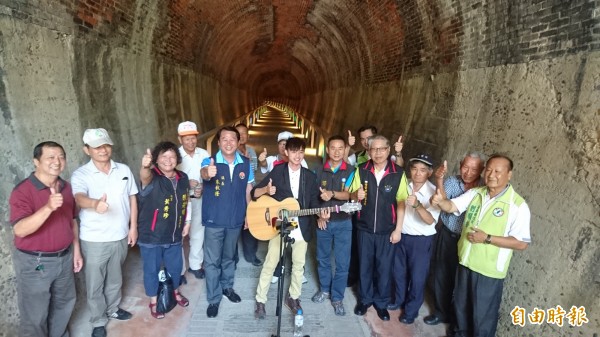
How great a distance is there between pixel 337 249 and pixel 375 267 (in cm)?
48

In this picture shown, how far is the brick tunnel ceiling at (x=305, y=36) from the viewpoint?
26.0 feet

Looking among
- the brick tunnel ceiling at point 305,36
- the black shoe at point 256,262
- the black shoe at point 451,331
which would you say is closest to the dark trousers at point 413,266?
the black shoe at point 451,331

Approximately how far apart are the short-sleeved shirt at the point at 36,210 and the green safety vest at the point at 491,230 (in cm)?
355

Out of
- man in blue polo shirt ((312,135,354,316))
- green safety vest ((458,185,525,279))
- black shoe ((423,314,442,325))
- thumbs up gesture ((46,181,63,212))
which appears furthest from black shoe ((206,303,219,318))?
green safety vest ((458,185,525,279))

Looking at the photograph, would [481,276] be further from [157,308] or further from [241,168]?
[157,308]

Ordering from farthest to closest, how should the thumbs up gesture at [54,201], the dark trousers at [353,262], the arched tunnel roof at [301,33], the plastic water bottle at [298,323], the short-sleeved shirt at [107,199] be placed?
the arched tunnel roof at [301,33] < the dark trousers at [353,262] < the plastic water bottle at [298,323] < the short-sleeved shirt at [107,199] < the thumbs up gesture at [54,201]

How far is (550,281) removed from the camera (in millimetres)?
3299

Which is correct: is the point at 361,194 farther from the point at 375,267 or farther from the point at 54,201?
the point at 54,201

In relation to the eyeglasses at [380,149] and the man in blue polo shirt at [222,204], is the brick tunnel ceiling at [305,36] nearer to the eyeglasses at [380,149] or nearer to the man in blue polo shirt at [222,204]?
the eyeglasses at [380,149]

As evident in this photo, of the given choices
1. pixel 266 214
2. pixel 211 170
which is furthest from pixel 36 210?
pixel 266 214

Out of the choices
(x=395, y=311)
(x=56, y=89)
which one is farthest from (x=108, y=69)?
(x=395, y=311)

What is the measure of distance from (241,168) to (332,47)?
1113 cm

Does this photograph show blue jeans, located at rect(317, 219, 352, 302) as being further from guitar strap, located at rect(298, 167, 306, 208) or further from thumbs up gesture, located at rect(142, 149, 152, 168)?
thumbs up gesture, located at rect(142, 149, 152, 168)

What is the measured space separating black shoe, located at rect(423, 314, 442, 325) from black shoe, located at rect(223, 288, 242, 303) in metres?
2.15
